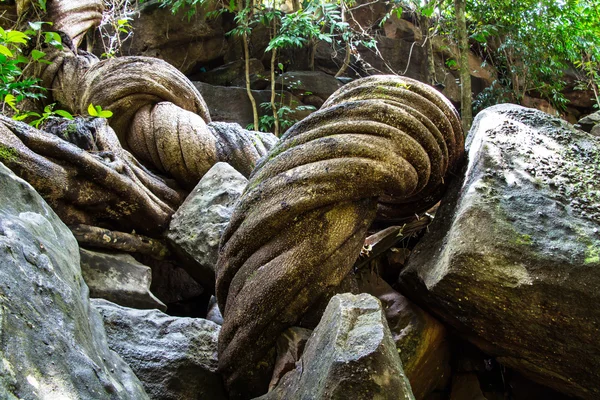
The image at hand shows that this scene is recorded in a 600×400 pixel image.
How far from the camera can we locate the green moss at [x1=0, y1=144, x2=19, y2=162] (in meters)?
1.50

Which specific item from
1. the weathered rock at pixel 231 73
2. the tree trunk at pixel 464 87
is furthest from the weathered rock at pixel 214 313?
the weathered rock at pixel 231 73

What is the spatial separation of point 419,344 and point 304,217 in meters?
0.45

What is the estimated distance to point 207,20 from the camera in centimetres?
576

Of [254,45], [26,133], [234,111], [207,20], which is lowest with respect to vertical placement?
[234,111]

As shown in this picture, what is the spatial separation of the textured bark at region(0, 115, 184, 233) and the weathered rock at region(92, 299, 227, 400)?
0.37 metres

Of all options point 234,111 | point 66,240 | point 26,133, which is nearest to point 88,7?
point 234,111

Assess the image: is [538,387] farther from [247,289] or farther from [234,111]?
[234,111]

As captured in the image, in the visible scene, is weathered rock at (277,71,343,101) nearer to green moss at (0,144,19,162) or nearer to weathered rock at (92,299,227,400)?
green moss at (0,144,19,162)

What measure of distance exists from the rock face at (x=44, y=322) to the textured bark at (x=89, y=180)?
39cm

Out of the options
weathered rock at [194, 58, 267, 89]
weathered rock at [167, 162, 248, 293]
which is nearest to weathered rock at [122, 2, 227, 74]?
weathered rock at [194, 58, 267, 89]

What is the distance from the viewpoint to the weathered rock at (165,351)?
1356 millimetres

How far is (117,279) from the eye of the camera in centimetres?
168

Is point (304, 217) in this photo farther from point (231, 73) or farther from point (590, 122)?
point (231, 73)

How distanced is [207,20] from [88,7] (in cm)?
225
